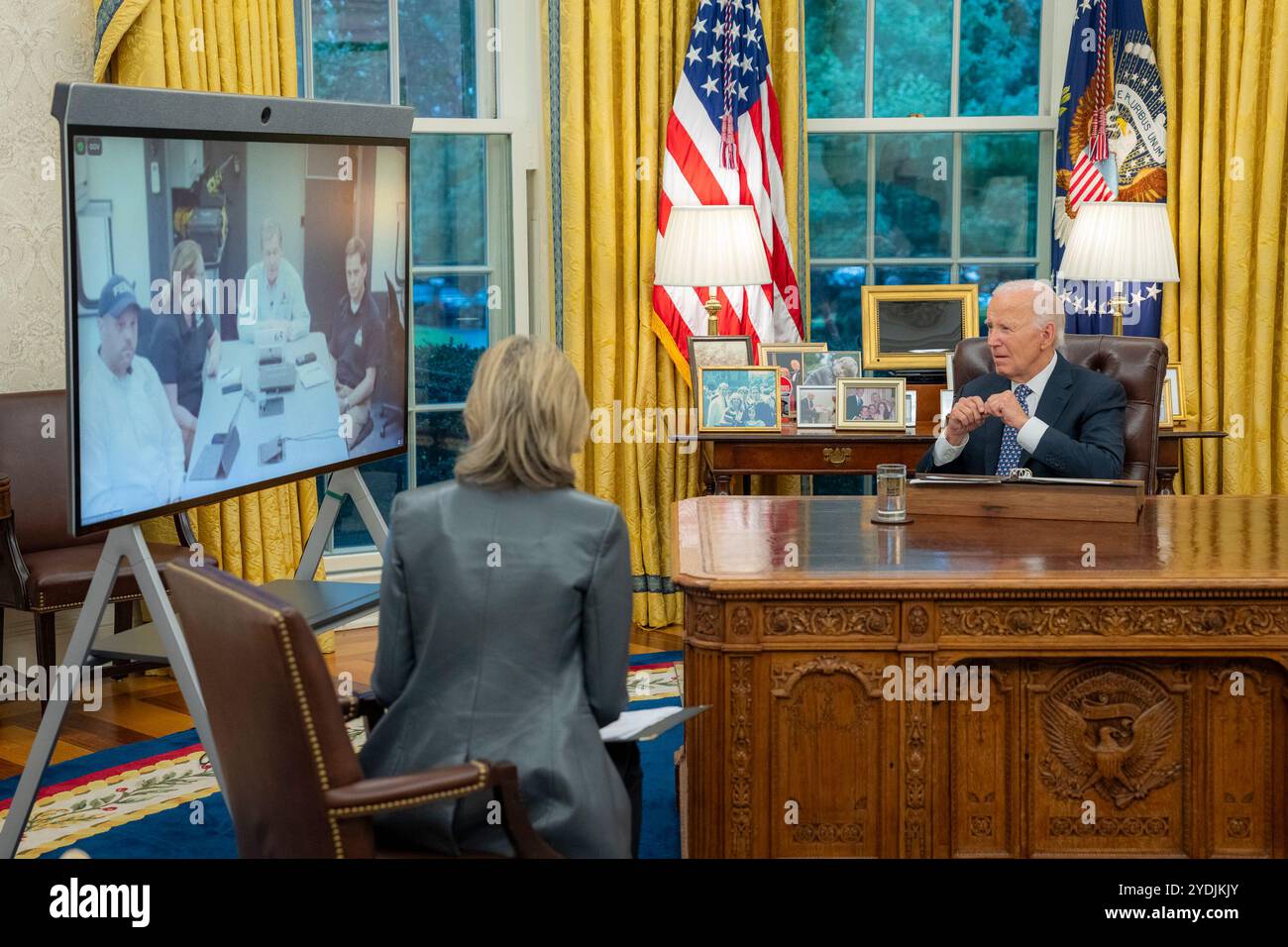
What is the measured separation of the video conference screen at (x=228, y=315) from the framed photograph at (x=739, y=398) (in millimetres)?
1531

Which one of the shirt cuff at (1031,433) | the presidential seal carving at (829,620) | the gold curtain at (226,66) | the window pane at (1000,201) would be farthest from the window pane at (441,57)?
the presidential seal carving at (829,620)

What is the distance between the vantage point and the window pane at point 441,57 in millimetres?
5707

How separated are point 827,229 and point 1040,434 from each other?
94.6 inches

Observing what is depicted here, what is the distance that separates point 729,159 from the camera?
5547 mm

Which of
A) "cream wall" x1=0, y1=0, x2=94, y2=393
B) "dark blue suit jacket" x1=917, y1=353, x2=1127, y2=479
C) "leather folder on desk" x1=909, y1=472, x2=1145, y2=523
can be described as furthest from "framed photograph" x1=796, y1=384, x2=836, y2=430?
"cream wall" x1=0, y1=0, x2=94, y2=393

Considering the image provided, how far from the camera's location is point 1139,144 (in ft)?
17.7

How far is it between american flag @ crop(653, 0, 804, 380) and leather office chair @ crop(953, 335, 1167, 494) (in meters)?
1.64

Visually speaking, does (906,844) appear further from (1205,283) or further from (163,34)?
(163,34)

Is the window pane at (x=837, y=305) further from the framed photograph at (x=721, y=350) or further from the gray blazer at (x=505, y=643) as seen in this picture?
the gray blazer at (x=505, y=643)

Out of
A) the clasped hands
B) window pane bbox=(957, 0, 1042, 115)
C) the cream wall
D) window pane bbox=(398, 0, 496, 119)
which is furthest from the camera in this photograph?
window pane bbox=(957, 0, 1042, 115)

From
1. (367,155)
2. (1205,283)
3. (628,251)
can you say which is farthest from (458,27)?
(1205,283)

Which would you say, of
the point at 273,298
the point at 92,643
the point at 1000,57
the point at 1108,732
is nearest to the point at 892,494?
the point at 1108,732

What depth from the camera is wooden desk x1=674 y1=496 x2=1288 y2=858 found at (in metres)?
2.84

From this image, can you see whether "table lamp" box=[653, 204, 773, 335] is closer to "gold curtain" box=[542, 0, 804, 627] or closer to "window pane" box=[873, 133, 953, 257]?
"gold curtain" box=[542, 0, 804, 627]
